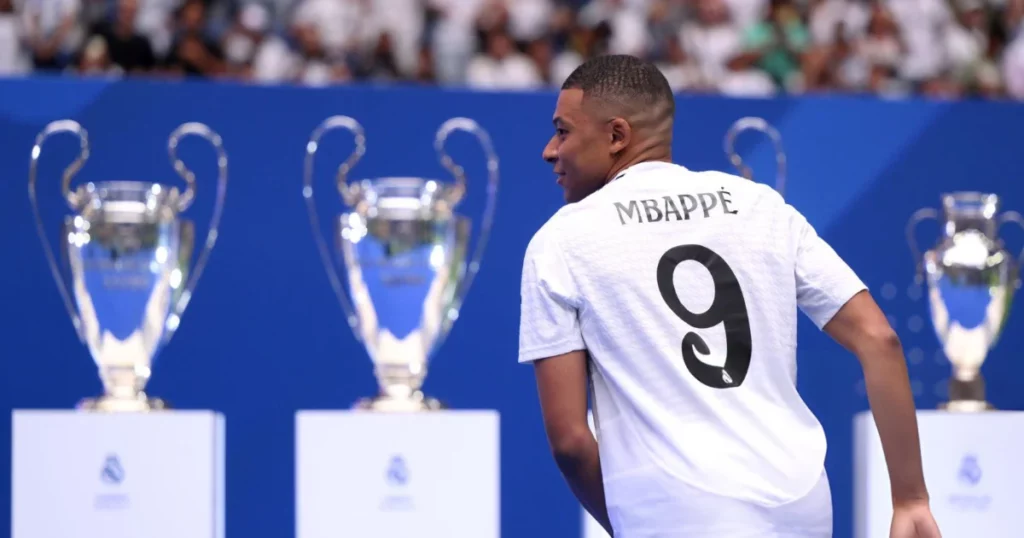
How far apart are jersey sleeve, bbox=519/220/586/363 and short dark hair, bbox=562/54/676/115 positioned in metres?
0.22

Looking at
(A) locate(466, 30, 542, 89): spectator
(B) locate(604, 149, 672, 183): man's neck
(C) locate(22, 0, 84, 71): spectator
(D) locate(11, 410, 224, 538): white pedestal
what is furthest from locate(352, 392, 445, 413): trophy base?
(A) locate(466, 30, 542, 89): spectator

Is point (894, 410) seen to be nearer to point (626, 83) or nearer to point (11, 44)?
point (626, 83)

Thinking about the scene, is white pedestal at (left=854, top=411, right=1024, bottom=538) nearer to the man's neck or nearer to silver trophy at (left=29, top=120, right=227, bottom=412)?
the man's neck

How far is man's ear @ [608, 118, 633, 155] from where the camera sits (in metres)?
1.68

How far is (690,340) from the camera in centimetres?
155

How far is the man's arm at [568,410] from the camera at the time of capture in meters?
1.54

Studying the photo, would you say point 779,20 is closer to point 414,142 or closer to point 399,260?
point 414,142

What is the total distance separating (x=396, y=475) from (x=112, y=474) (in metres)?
0.49

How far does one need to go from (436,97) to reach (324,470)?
4.41 feet

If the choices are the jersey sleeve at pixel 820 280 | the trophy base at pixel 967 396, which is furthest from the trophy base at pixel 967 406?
the jersey sleeve at pixel 820 280

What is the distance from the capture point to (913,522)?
5.17 feet

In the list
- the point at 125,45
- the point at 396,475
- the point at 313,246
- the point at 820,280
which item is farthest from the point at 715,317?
the point at 125,45

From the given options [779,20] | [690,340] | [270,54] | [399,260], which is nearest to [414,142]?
[399,260]

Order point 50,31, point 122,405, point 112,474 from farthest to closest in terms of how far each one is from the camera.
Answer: point 50,31 < point 122,405 < point 112,474
